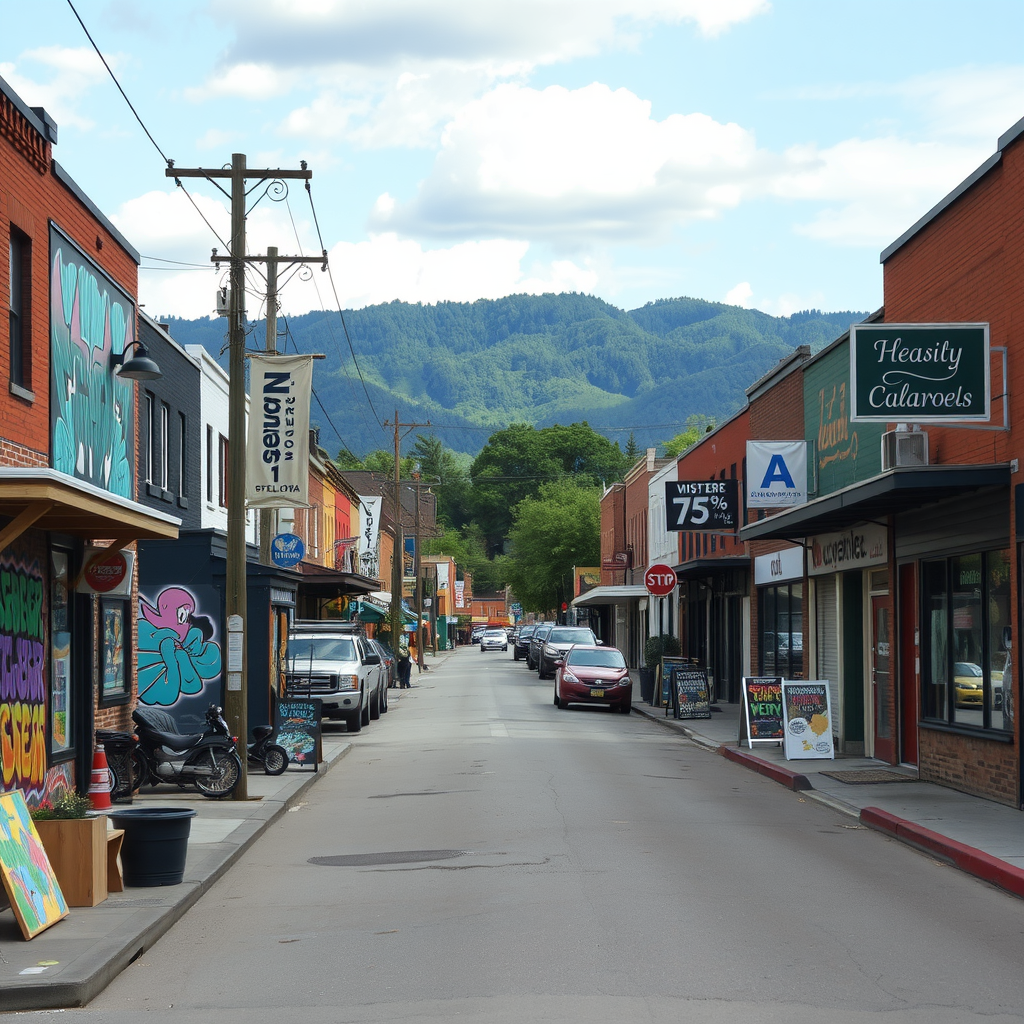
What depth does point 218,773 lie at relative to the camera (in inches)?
615

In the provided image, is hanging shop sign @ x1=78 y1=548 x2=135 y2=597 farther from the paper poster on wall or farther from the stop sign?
the stop sign

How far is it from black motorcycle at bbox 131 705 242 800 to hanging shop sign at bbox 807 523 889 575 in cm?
904

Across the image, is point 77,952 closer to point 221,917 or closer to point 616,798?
point 221,917

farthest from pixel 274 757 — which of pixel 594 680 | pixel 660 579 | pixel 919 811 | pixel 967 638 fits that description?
pixel 594 680

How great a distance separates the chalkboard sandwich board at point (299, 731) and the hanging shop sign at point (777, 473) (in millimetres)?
8582

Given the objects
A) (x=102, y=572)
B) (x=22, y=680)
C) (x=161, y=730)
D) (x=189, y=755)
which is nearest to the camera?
(x=22, y=680)

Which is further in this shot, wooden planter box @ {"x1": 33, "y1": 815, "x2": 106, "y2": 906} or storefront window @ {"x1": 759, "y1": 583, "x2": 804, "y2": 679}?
storefront window @ {"x1": 759, "y1": 583, "x2": 804, "y2": 679}

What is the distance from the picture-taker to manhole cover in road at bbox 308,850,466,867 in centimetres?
1157

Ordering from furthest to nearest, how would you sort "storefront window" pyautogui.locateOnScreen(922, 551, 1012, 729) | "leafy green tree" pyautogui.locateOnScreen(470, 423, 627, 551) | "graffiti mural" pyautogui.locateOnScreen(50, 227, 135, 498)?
1. "leafy green tree" pyautogui.locateOnScreen(470, 423, 627, 551)
2. "storefront window" pyautogui.locateOnScreen(922, 551, 1012, 729)
3. "graffiti mural" pyautogui.locateOnScreen(50, 227, 135, 498)

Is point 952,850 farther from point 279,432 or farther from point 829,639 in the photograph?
point 279,432

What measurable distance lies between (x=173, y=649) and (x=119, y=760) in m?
5.76

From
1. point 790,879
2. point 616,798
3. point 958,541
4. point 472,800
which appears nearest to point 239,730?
point 472,800

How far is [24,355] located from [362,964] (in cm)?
717

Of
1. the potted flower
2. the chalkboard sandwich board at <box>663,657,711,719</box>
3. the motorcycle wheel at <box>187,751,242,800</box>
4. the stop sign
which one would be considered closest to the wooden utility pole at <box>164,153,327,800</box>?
the motorcycle wheel at <box>187,751,242,800</box>
